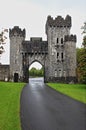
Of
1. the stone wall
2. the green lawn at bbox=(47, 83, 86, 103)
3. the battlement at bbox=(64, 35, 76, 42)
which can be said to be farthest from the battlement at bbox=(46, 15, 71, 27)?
the green lawn at bbox=(47, 83, 86, 103)

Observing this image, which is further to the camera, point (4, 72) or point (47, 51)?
point (4, 72)

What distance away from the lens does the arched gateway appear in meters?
71.6

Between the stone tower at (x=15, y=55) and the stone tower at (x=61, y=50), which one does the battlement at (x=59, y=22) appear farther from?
the stone tower at (x=15, y=55)

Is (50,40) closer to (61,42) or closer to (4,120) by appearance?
(61,42)

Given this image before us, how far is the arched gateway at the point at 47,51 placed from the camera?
235 feet

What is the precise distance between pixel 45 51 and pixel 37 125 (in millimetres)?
59680

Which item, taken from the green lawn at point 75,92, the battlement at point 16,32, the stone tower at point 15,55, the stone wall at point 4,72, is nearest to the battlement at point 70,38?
the battlement at point 16,32

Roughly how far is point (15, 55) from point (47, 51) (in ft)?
25.9

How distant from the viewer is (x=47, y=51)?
72625 millimetres

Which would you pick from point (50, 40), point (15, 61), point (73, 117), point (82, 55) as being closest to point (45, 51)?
point (50, 40)

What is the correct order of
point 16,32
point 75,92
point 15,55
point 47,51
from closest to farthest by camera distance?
1. point 75,92
2. point 15,55
3. point 47,51
4. point 16,32

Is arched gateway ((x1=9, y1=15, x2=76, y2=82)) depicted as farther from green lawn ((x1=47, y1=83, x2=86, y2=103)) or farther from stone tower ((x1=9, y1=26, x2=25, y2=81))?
green lawn ((x1=47, y1=83, x2=86, y2=103))

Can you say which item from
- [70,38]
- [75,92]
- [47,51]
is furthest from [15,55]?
[75,92]

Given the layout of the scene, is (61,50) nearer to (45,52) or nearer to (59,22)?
(45,52)
